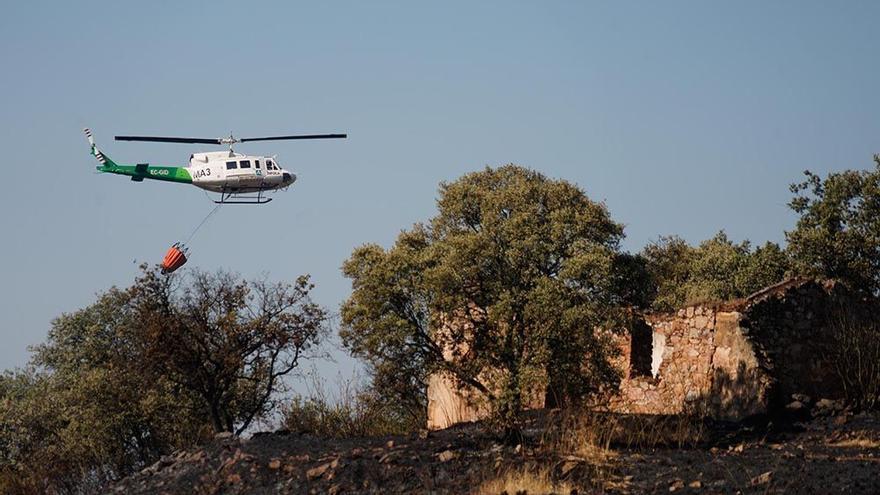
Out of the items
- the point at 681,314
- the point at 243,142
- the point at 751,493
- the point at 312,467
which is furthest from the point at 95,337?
the point at 751,493

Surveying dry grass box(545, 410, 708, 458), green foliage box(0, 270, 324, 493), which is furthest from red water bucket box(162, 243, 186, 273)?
dry grass box(545, 410, 708, 458)

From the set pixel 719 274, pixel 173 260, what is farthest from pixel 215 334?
pixel 719 274

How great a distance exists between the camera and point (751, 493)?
19219 millimetres

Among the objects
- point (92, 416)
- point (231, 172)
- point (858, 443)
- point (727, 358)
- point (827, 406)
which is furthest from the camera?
point (231, 172)

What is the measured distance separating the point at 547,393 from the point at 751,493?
11626 mm

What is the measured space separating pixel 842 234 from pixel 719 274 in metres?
5.20

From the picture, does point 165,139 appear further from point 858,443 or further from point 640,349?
point 858,443

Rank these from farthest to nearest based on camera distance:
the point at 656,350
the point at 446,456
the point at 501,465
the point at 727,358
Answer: the point at 656,350 < the point at 727,358 < the point at 446,456 < the point at 501,465

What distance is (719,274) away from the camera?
146 ft

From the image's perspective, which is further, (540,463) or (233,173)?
(233,173)

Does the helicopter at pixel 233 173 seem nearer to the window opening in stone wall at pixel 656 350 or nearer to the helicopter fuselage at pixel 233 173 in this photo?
the helicopter fuselage at pixel 233 173

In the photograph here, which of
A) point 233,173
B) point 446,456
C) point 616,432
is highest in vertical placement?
point 233,173

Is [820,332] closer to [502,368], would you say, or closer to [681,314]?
[681,314]

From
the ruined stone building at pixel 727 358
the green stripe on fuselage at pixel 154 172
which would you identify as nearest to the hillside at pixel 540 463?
the ruined stone building at pixel 727 358
